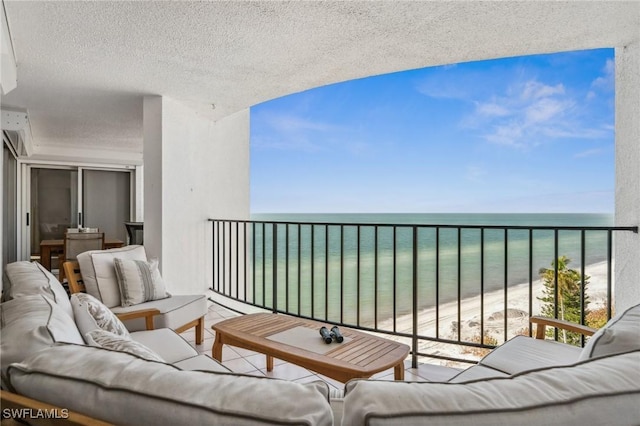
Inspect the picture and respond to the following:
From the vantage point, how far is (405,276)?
14.2m

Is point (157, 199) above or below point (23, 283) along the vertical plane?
above

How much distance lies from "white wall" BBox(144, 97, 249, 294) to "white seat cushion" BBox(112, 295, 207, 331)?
1.08m

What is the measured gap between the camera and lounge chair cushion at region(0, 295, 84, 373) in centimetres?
83

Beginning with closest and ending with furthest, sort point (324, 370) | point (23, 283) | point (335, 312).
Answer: point (23, 283), point (324, 370), point (335, 312)

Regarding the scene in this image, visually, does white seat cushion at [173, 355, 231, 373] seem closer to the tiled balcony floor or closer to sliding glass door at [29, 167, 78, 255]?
the tiled balcony floor

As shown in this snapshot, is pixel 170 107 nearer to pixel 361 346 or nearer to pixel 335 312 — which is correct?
pixel 361 346

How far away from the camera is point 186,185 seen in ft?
13.5

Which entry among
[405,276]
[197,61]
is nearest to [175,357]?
[197,61]

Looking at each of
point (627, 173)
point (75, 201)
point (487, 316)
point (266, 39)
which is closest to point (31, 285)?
point (266, 39)

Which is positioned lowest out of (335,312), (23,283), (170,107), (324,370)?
(335,312)

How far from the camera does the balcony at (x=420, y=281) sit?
8.49 ft

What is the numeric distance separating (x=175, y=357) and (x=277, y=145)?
14991mm

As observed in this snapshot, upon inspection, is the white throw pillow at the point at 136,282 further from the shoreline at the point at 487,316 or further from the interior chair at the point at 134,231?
the shoreline at the point at 487,316

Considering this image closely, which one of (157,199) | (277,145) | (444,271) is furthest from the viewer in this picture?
(277,145)
